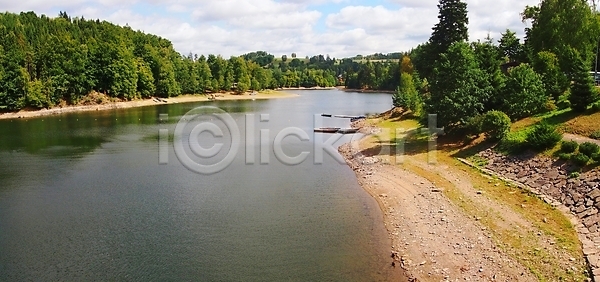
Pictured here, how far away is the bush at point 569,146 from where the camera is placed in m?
26.0

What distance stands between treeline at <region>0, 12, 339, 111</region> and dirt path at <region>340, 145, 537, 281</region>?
7242 cm

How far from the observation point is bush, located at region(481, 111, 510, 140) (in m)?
32.5

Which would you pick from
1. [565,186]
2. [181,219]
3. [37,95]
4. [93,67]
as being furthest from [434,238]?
[93,67]

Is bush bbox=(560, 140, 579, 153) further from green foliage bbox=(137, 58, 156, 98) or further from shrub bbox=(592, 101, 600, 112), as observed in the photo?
green foliage bbox=(137, 58, 156, 98)

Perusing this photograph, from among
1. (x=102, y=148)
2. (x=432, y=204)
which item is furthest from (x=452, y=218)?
Result: (x=102, y=148)

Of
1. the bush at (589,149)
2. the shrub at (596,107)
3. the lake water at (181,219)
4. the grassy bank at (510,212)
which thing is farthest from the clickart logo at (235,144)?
the bush at (589,149)

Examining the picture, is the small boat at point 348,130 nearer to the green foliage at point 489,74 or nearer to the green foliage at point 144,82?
the green foliage at point 489,74

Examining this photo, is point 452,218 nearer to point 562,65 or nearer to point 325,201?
point 325,201

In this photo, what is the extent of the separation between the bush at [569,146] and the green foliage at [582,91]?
639 cm

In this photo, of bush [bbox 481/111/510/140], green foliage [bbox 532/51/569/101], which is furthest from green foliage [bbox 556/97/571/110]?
bush [bbox 481/111/510/140]

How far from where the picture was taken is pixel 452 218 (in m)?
22.9

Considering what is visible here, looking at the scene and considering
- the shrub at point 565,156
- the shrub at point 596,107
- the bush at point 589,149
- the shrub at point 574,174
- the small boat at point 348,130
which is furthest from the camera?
the small boat at point 348,130

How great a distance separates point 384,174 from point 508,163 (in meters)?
8.09

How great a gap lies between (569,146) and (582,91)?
22.8ft
